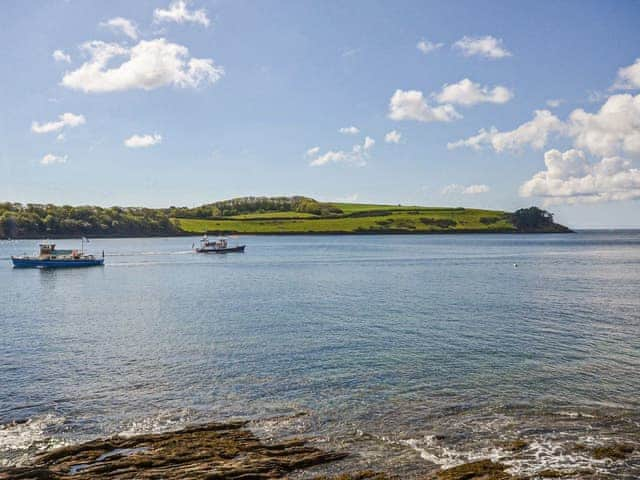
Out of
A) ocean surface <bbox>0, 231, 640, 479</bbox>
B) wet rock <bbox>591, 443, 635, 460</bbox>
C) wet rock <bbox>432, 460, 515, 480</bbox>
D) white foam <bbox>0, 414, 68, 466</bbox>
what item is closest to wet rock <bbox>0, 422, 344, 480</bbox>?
white foam <bbox>0, 414, 68, 466</bbox>

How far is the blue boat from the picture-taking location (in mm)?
107062

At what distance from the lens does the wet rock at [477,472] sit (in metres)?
16.6

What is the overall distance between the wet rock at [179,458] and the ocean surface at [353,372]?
107 cm

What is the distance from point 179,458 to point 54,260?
342 feet

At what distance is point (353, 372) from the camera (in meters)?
28.8

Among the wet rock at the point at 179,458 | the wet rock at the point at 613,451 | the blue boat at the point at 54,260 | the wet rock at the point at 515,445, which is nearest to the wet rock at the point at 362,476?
the wet rock at the point at 179,458

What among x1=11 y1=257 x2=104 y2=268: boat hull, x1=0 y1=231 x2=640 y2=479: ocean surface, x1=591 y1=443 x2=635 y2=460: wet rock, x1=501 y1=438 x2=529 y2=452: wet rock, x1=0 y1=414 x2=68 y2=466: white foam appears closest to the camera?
x1=591 y1=443 x2=635 y2=460: wet rock

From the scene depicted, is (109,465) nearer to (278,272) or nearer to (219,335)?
(219,335)

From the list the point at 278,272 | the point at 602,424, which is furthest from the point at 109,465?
the point at 278,272

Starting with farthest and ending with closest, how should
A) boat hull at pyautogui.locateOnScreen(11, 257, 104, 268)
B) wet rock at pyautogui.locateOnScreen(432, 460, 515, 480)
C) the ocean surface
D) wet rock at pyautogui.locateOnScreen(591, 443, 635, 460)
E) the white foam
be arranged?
boat hull at pyautogui.locateOnScreen(11, 257, 104, 268)
the ocean surface
the white foam
wet rock at pyautogui.locateOnScreen(591, 443, 635, 460)
wet rock at pyautogui.locateOnScreen(432, 460, 515, 480)

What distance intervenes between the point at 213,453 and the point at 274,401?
21.1ft

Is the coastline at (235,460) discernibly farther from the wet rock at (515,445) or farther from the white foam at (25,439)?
the white foam at (25,439)

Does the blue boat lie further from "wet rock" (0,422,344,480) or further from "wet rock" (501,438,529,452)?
"wet rock" (501,438,529,452)

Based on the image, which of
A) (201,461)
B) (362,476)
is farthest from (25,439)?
(362,476)
